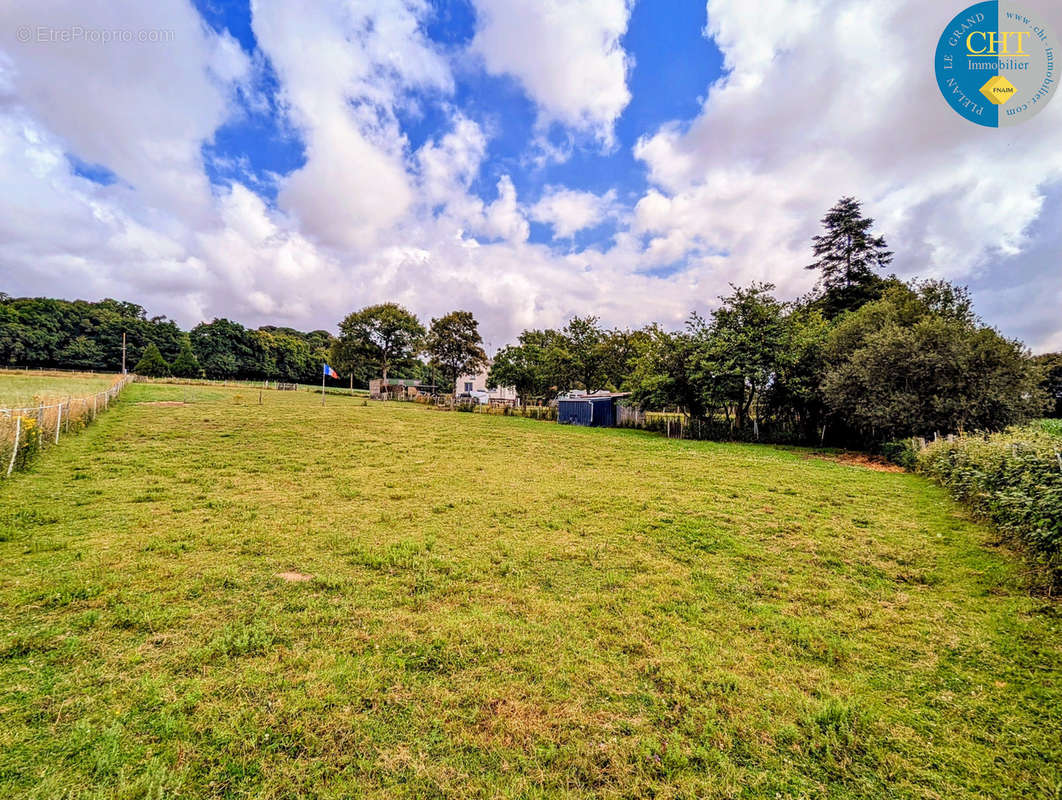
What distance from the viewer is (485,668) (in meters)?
3.10

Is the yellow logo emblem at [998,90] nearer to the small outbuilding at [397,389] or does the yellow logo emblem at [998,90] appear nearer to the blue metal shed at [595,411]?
the blue metal shed at [595,411]

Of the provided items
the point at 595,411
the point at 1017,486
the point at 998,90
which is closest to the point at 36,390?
the point at 595,411

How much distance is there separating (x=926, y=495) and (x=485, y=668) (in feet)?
36.0

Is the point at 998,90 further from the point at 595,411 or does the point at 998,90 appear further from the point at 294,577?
the point at 595,411

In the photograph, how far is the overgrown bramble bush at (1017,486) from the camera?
4.54m

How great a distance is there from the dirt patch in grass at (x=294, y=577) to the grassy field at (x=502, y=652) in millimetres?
28

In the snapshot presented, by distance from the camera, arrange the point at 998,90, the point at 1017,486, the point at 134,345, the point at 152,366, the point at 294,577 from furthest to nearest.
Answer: the point at 134,345 → the point at 152,366 → the point at 998,90 → the point at 1017,486 → the point at 294,577

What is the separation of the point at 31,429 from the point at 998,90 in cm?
1997

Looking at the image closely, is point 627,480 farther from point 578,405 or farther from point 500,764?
point 578,405

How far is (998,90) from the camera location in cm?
809

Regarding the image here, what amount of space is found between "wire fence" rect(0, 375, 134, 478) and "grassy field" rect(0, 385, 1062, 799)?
106 cm

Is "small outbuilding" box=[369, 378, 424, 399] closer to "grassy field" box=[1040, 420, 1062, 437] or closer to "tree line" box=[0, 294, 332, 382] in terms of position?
"tree line" box=[0, 294, 332, 382]

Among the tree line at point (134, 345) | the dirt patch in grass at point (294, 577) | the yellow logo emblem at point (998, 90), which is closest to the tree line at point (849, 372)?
the yellow logo emblem at point (998, 90)

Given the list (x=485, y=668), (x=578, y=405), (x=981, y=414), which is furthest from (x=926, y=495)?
(x=578, y=405)
